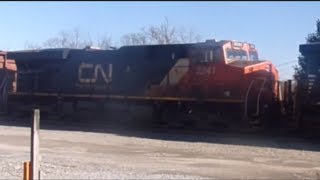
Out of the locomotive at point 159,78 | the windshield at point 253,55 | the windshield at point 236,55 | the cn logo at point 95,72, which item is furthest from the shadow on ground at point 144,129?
the windshield at point 253,55

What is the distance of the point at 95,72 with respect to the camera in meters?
25.5

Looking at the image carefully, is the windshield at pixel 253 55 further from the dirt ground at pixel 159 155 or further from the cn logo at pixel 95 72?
the cn logo at pixel 95 72

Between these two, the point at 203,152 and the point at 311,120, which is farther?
the point at 311,120

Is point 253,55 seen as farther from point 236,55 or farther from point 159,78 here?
point 159,78

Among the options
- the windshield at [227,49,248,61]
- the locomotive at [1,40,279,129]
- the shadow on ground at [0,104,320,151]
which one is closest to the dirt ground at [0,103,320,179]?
the shadow on ground at [0,104,320,151]

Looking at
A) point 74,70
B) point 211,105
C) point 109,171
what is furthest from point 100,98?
point 109,171

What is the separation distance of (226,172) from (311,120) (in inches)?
306

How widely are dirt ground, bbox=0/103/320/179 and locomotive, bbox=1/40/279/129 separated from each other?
55.1 inches

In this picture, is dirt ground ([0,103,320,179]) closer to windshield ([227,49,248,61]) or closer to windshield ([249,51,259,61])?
windshield ([227,49,248,61])

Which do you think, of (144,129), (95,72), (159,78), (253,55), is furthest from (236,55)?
(95,72)

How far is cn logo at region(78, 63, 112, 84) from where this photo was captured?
25.1 meters

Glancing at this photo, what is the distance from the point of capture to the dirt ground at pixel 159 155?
Answer: 11375 mm

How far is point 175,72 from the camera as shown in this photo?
23203 mm

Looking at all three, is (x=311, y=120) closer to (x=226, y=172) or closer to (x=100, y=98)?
(x=226, y=172)
